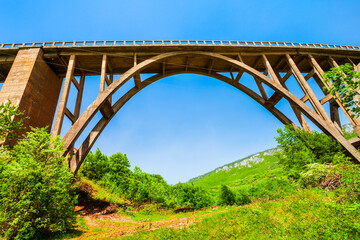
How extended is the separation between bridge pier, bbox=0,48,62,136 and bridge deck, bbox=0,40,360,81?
1.00m

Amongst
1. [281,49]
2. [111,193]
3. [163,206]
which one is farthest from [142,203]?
[281,49]

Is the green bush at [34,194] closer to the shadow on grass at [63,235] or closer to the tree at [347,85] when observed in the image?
the shadow on grass at [63,235]

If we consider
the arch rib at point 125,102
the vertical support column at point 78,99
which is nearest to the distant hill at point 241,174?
the arch rib at point 125,102

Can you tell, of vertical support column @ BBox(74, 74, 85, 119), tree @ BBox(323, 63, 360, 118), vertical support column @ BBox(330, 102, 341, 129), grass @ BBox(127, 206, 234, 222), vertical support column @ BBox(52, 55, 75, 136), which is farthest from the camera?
vertical support column @ BBox(330, 102, 341, 129)

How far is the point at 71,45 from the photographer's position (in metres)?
15.7

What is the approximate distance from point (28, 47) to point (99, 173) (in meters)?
20.3

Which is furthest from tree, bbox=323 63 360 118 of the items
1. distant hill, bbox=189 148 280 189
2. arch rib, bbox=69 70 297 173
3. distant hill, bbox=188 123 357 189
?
distant hill, bbox=189 148 280 189

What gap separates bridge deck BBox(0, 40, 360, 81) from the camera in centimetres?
1573

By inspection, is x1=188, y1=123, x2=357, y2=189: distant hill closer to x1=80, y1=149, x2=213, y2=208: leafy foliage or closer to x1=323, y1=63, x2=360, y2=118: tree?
x1=80, y1=149, x2=213, y2=208: leafy foliage

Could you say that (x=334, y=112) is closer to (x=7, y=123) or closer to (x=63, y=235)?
(x=63, y=235)

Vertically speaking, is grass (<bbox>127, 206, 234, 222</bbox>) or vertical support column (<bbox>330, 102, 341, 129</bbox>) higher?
vertical support column (<bbox>330, 102, 341, 129</bbox>)

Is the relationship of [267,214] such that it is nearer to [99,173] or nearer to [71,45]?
[71,45]

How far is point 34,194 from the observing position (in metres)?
7.86

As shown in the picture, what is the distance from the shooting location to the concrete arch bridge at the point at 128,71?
1336cm
